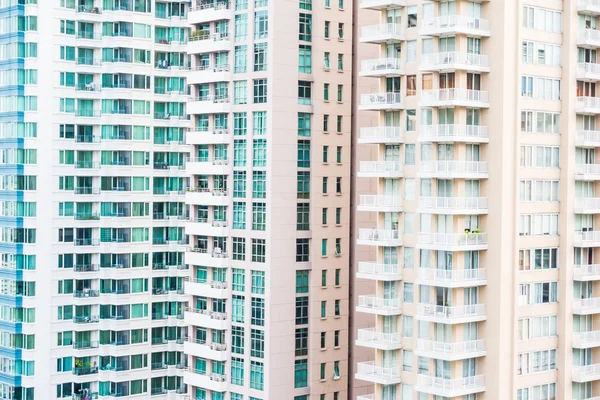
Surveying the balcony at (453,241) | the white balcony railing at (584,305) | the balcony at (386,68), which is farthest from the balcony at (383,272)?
the balcony at (386,68)

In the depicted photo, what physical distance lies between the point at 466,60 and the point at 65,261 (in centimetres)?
4156

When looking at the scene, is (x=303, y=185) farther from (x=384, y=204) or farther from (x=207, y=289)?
(x=384, y=204)

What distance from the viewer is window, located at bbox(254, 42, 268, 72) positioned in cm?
8206

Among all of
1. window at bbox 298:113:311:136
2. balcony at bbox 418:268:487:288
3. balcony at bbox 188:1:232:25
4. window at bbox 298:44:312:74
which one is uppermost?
balcony at bbox 188:1:232:25

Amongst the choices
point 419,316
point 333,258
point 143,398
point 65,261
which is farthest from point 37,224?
point 419,316

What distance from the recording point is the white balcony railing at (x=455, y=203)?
67.0 metres

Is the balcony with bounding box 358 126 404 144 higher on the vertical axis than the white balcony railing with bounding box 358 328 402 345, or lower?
higher

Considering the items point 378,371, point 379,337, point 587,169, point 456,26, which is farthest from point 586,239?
point 456,26

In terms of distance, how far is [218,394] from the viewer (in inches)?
3322

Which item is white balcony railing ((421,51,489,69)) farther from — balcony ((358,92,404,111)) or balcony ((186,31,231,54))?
balcony ((186,31,231,54))

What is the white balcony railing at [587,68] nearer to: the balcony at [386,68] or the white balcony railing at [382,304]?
the balcony at [386,68]

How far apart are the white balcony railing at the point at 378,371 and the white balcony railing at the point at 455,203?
10.5m

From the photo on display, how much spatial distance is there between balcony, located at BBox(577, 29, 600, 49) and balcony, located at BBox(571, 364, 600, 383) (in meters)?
20.1

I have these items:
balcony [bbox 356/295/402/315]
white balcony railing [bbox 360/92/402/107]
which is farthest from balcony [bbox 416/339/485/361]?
white balcony railing [bbox 360/92/402/107]
